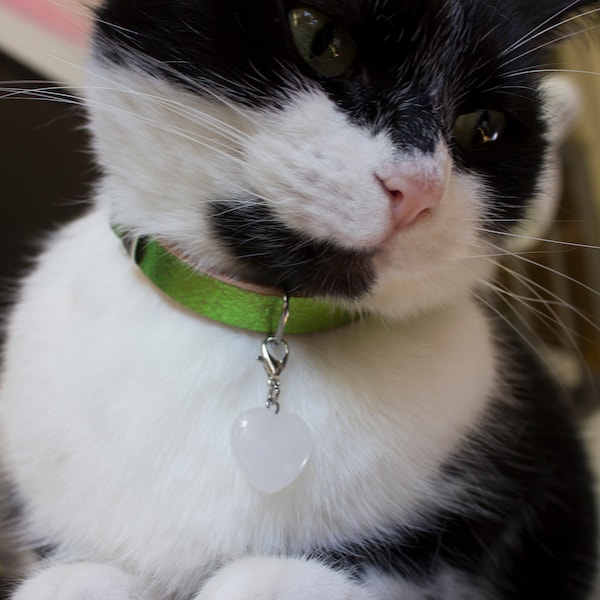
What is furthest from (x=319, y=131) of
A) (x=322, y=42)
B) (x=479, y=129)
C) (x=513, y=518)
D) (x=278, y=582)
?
(x=513, y=518)

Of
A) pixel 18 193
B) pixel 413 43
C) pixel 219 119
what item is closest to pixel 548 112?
pixel 413 43

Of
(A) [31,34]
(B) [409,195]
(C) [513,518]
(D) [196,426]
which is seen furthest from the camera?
(A) [31,34]

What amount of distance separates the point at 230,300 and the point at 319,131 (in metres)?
0.17

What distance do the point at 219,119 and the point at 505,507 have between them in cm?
47

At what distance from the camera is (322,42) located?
0.47m

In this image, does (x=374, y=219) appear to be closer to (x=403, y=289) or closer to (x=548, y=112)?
(x=403, y=289)

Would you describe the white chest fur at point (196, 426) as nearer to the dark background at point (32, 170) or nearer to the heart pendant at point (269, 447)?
the heart pendant at point (269, 447)

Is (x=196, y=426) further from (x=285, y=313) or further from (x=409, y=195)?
(x=409, y=195)

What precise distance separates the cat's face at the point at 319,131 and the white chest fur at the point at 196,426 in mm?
65

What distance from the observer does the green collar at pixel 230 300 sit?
555 mm

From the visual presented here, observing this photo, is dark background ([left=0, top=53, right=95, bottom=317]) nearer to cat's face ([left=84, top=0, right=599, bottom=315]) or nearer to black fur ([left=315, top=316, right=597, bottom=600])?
cat's face ([left=84, top=0, right=599, bottom=315])

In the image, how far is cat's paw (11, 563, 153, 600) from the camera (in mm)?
507

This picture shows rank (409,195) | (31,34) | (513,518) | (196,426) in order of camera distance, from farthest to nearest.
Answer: (31,34) → (513,518) → (196,426) → (409,195)

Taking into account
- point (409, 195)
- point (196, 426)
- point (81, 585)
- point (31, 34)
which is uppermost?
point (409, 195)
